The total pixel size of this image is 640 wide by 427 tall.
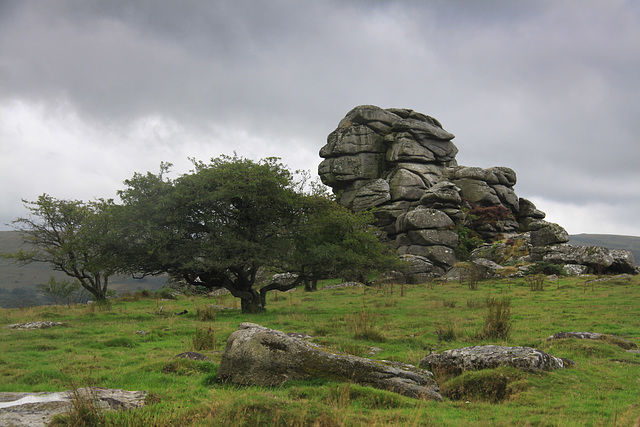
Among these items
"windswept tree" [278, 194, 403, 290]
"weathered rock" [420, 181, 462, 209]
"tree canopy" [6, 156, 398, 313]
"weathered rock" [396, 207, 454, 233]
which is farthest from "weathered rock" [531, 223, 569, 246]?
"tree canopy" [6, 156, 398, 313]

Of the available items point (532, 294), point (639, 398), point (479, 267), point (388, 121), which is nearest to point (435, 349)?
point (639, 398)

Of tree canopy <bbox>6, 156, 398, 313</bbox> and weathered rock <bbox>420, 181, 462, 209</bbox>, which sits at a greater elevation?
weathered rock <bbox>420, 181, 462, 209</bbox>

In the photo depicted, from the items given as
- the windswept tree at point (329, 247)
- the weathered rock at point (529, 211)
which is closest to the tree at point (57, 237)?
the windswept tree at point (329, 247)

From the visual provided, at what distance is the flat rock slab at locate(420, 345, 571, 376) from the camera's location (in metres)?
9.36

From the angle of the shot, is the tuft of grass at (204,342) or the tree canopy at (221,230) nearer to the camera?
the tuft of grass at (204,342)

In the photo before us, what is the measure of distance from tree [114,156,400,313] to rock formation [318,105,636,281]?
81.6 ft

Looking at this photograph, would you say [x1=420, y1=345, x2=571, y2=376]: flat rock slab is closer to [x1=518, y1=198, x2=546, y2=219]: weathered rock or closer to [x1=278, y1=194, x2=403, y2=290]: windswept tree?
[x1=278, y1=194, x2=403, y2=290]: windswept tree

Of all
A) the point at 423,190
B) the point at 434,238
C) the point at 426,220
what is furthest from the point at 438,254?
the point at 423,190

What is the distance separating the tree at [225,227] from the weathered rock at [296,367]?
14759mm

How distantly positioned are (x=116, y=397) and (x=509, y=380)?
7631 millimetres

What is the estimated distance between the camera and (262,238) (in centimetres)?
2650

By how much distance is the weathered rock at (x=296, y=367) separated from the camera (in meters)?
8.50

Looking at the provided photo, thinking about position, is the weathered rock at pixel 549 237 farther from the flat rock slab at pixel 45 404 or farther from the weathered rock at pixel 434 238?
the flat rock slab at pixel 45 404

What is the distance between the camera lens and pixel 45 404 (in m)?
6.62
